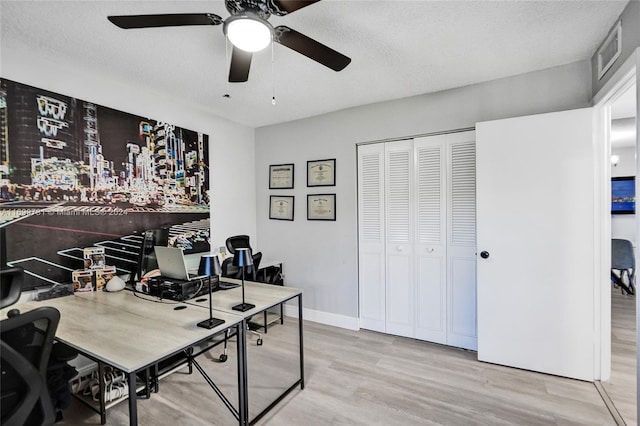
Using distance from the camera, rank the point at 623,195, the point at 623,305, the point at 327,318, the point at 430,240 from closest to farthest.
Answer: the point at 430,240, the point at 327,318, the point at 623,305, the point at 623,195

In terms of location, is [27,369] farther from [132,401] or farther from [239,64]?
[239,64]

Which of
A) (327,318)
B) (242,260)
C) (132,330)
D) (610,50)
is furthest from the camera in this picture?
(327,318)

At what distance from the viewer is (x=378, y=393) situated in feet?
7.76

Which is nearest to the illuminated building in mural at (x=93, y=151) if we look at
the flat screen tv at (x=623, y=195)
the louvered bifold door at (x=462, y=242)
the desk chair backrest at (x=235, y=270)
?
the desk chair backrest at (x=235, y=270)

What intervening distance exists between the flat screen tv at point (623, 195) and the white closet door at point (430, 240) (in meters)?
4.18

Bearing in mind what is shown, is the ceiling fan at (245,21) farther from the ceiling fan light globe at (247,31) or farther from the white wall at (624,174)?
the white wall at (624,174)

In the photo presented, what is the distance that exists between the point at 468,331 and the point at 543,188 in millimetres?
1511

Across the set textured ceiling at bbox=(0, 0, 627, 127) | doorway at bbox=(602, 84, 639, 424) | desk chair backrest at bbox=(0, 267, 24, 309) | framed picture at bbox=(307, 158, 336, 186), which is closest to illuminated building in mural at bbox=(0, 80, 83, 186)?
textured ceiling at bbox=(0, 0, 627, 127)

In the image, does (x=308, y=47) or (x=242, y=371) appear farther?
(x=242, y=371)

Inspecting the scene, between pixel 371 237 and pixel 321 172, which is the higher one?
pixel 321 172

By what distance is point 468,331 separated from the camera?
3.05 meters

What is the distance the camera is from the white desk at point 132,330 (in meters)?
1.40

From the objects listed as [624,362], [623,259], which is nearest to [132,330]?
[624,362]

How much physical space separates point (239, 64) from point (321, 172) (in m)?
2.03
